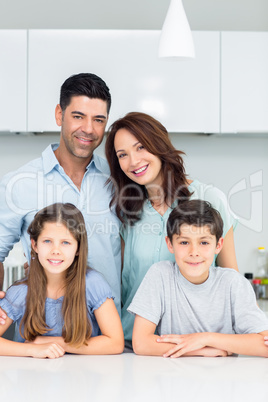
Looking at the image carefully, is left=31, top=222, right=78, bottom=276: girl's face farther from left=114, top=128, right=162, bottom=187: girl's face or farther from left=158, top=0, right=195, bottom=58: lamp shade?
left=158, top=0, right=195, bottom=58: lamp shade

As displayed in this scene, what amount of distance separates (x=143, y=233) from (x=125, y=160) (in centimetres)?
23

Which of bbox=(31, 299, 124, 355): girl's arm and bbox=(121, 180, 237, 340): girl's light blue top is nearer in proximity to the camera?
bbox=(31, 299, 124, 355): girl's arm

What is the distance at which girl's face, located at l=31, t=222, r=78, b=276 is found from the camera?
1.52 metres

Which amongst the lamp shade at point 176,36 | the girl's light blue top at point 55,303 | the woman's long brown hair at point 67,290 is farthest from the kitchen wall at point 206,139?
the girl's light blue top at point 55,303

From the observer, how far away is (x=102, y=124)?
1.81 metres

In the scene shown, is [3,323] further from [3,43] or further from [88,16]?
[88,16]

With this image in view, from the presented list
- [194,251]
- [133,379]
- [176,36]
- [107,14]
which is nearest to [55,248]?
[194,251]

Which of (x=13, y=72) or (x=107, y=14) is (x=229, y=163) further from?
(x=13, y=72)

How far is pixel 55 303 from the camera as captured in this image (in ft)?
5.00

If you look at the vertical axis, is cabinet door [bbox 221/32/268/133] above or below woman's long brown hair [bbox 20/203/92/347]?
above

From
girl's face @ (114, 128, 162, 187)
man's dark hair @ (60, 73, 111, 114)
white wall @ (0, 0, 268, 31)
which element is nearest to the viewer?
girl's face @ (114, 128, 162, 187)

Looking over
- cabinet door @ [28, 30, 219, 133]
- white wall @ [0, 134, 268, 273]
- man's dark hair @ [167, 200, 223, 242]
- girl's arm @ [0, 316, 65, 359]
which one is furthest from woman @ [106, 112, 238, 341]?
white wall @ [0, 134, 268, 273]

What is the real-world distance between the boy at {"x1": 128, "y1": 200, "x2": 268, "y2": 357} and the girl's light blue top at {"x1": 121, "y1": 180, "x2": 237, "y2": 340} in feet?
0.34

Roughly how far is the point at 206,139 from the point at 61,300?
1679 millimetres
